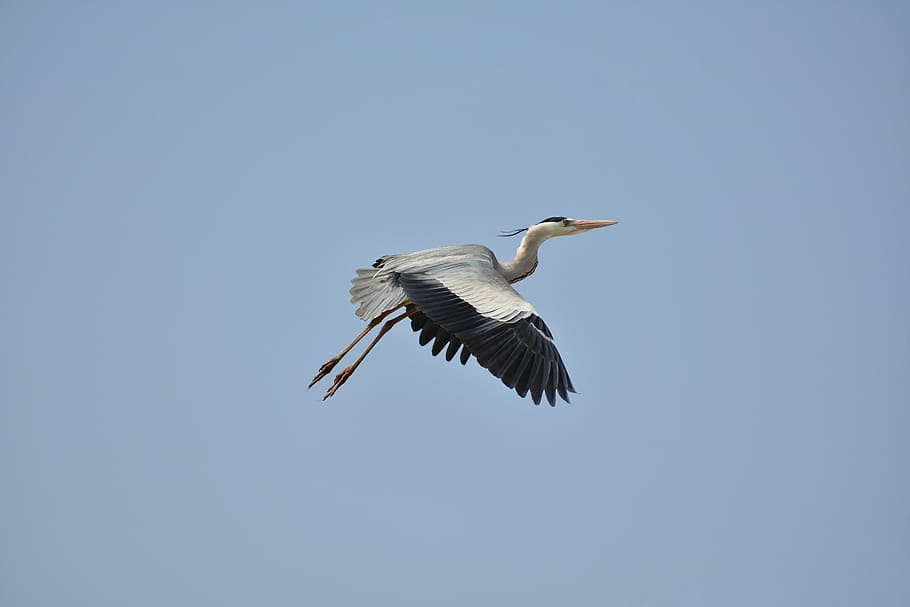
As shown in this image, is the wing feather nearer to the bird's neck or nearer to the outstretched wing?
the outstretched wing

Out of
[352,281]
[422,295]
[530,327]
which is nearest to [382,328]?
[352,281]

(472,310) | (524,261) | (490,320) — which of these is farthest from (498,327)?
(524,261)

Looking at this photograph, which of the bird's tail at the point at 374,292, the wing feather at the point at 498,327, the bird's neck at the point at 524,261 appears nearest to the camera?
the wing feather at the point at 498,327

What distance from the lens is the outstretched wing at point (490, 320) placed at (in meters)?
11.2

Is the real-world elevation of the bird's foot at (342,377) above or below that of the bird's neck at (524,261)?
below

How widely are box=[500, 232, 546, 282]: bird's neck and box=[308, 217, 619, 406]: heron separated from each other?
0.5 inches

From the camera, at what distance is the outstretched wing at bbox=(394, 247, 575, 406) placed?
11.2 metres

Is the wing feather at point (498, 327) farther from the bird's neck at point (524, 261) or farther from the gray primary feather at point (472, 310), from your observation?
the bird's neck at point (524, 261)

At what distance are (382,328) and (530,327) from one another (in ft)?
9.33

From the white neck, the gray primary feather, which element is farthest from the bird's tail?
the white neck

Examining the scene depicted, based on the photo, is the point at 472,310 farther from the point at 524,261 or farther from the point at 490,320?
the point at 524,261

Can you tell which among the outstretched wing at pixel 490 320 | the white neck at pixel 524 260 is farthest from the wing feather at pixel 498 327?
the white neck at pixel 524 260

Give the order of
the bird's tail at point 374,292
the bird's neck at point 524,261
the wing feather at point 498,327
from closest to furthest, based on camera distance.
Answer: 1. the wing feather at point 498,327
2. the bird's tail at point 374,292
3. the bird's neck at point 524,261

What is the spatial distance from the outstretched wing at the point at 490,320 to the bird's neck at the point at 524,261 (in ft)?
3.46
